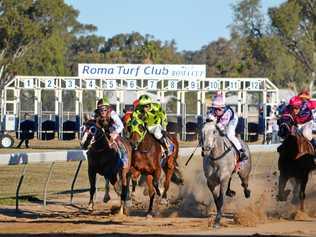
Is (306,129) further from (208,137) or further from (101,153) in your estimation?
(101,153)

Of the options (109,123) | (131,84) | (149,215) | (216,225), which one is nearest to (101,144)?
(109,123)

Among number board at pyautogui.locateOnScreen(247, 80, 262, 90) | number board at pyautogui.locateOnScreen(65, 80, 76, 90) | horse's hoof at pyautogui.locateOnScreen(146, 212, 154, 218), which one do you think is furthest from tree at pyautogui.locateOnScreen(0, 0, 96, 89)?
horse's hoof at pyautogui.locateOnScreen(146, 212, 154, 218)

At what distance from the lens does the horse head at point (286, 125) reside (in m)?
19.4

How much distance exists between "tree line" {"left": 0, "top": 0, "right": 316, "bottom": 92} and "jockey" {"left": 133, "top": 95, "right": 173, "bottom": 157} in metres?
55.6

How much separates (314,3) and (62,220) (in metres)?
71.9

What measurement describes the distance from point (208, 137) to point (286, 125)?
3.40m

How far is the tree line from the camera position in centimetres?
7681

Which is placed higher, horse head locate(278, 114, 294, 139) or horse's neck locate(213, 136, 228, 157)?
horse head locate(278, 114, 294, 139)

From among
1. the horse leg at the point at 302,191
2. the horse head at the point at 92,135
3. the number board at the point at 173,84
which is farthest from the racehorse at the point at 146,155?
the number board at the point at 173,84

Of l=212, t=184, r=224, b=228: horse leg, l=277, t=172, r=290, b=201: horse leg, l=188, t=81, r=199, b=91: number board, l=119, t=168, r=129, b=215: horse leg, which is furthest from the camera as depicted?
l=188, t=81, r=199, b=91: number board

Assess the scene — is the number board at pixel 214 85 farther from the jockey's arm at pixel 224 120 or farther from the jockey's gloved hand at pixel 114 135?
the jockey's arm at pixel 224 120

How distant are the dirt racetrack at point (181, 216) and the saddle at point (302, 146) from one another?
1084 mm

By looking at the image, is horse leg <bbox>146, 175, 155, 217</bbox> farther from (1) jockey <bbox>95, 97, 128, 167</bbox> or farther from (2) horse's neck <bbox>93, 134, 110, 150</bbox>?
(2) horse's neck <bbox>93, 134, 110, 150</bbox>

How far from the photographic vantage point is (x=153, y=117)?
20.1 m
